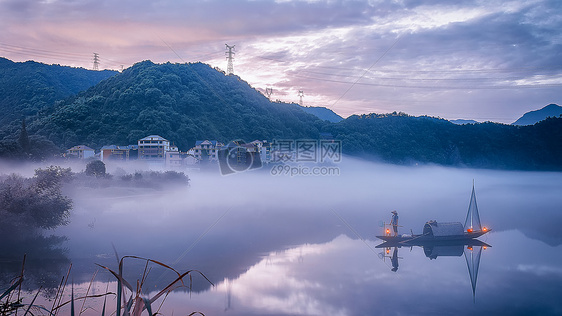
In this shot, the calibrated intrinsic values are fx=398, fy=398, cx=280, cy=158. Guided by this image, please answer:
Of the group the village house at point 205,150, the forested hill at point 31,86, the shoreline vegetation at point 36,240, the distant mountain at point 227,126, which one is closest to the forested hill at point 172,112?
the distant mountain at point 227,126

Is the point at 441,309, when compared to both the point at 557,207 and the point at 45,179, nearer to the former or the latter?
the point at 45,179

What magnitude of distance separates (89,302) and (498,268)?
66.1 ft

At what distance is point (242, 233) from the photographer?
27.8m

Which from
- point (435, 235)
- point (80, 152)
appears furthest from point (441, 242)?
point (80, 152)

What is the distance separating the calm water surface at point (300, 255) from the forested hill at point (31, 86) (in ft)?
120

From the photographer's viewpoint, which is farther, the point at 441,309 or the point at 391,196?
the point at 391,196

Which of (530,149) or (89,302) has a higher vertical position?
(530,149)

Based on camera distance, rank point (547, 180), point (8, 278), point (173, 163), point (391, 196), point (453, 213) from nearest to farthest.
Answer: point (8, 278)
point (453, 213)
point (173, 163)
point (391, 196)
point (547, 180)

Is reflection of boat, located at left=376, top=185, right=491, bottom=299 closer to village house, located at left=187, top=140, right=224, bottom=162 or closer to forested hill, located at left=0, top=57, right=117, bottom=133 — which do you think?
village house, located at left=187, top=140, right=224, bottom=162

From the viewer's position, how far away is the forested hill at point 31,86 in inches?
Result: 2650

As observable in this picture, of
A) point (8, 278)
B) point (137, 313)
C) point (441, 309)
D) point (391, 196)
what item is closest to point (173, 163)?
point (391, 196)

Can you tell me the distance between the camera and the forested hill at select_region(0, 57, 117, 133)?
67312 mm

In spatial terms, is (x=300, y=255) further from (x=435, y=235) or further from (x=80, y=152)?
(x=80, y=152)

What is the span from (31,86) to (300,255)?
76661 millimetres
